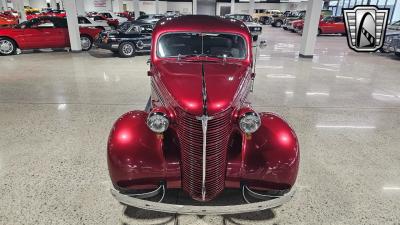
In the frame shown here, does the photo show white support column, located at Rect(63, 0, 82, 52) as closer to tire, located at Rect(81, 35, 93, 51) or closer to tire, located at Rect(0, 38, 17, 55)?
tire, located at Rect(81, 35, 93, 51)

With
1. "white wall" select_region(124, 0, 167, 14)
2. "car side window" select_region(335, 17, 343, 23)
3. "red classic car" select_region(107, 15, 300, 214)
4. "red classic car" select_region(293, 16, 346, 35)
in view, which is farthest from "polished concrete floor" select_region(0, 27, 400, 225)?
"white wall" select_region(124, 0, 167, 14)

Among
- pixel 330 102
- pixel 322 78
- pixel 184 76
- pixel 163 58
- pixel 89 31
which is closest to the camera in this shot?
pixel 184 76

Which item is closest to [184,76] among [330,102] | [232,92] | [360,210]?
[232,92]

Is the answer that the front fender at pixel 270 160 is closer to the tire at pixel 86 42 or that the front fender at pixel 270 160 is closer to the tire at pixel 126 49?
the tire at pixel 126 49

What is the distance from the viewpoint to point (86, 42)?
457 inches

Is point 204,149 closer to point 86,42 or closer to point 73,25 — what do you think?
point 73,25

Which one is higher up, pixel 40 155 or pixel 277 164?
pixel 277 164

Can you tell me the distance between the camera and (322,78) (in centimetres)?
780

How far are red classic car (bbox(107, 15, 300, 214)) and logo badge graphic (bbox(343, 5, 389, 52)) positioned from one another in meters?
9.16

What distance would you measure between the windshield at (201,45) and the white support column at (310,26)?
8556mm

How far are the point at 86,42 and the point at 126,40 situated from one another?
7.95ft

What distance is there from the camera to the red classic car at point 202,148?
2.08 metres

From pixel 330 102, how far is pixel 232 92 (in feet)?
13.9

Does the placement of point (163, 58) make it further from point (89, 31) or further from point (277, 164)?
point (89, 31)
